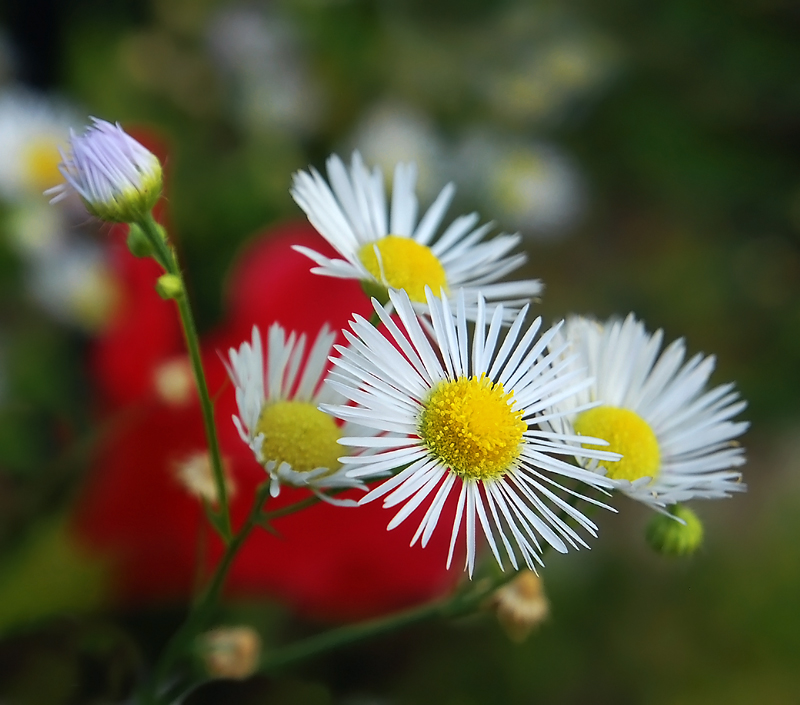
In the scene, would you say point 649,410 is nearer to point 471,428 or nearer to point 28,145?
point 471,428

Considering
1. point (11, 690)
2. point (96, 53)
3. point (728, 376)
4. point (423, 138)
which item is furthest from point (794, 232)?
point (11, 690)

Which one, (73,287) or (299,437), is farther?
(73,287)

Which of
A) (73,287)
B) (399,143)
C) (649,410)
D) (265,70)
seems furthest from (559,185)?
(649,410)

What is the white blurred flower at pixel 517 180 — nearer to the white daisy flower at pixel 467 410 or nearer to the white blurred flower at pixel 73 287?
the white blurred flower at pixel 73 287

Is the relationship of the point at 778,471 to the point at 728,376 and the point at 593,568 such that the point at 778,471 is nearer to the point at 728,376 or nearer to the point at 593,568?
the point at 728,376

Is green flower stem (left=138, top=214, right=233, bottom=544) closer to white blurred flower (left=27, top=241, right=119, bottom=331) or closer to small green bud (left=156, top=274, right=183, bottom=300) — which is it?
small green bud (left=156, top=274, right=183, bottom=300)

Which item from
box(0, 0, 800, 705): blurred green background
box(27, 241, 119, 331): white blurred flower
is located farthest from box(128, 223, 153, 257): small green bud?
box(27, 241, 119, 331): white blurred flower
